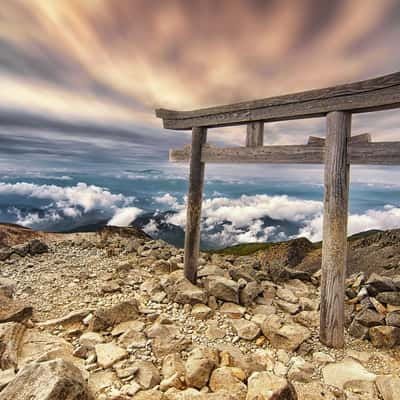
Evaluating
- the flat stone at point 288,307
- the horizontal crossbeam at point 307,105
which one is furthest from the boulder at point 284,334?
the horizontal crossbeam at point 307,105

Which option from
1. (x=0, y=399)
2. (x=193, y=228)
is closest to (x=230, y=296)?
(x=193, y=228)

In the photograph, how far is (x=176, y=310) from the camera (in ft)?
19.6

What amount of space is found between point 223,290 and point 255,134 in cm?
373

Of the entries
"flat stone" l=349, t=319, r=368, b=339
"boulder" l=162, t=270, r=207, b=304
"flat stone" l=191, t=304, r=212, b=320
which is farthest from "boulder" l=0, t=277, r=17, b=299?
"flat stone" l=349, t=319, r=368, b=339

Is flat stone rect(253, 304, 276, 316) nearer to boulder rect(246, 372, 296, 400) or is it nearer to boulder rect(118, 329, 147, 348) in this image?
boulder rect(118, 329, 147, 348)

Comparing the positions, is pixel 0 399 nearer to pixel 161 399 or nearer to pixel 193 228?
pixel 161 399

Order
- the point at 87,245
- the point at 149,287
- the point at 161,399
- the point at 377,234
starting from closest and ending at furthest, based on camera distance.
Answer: the point at 161,399 < the point at 149,287 < the point at 87,245 < the point at 377,234

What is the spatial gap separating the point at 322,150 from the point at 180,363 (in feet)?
14.6

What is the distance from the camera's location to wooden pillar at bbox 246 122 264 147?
6102 mm

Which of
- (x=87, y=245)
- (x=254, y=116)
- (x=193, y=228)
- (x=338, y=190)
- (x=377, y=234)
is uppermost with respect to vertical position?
(x=254, y=116)

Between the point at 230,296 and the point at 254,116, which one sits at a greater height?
the point at 254,116

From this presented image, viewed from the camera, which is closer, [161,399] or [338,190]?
[161,399]

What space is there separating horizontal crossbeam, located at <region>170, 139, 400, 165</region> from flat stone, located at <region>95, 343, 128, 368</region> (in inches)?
176

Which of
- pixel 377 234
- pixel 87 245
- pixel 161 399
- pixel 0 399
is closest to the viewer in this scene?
pixel 0 399
